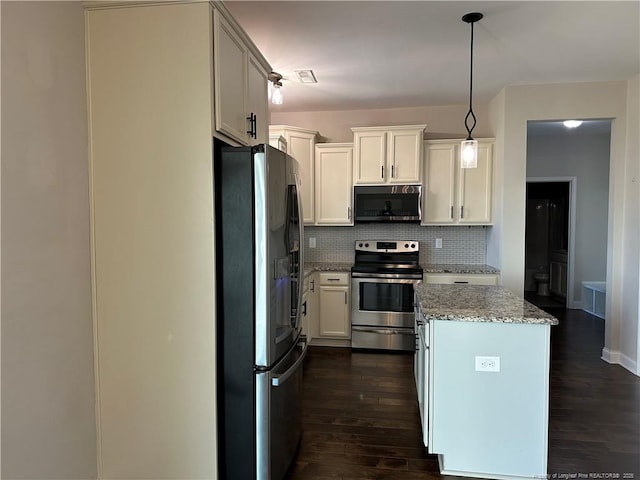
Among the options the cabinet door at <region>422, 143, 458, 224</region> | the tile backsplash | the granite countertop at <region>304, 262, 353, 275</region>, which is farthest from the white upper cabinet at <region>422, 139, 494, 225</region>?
the granite countertop at <region>304, 262, 353, 275</region>

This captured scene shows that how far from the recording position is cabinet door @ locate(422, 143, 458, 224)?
4238 mm

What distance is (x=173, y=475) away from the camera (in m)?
1.79

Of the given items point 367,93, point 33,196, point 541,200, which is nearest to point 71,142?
point 33,196

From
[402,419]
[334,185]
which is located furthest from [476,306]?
[334,185]

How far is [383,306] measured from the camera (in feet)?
13.6

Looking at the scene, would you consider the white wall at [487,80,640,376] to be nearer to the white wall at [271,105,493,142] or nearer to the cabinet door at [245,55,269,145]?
the white wall at [271,105,493,142]

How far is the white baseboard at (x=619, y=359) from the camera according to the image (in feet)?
11.4

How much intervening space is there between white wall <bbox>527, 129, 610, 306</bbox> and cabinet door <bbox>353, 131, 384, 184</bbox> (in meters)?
3.07

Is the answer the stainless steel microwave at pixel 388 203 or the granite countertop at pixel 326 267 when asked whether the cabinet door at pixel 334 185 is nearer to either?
the stainless steel microwave at pixel 388 203

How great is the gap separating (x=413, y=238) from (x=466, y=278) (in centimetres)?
86

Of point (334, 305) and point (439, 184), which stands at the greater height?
point (439, 184)

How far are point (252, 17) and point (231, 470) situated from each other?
2664 millimetres

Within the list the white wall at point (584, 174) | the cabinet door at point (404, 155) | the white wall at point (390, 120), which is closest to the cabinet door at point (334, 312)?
the cabinet door at point (404, 155)

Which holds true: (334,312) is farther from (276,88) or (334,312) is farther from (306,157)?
(276,88)
